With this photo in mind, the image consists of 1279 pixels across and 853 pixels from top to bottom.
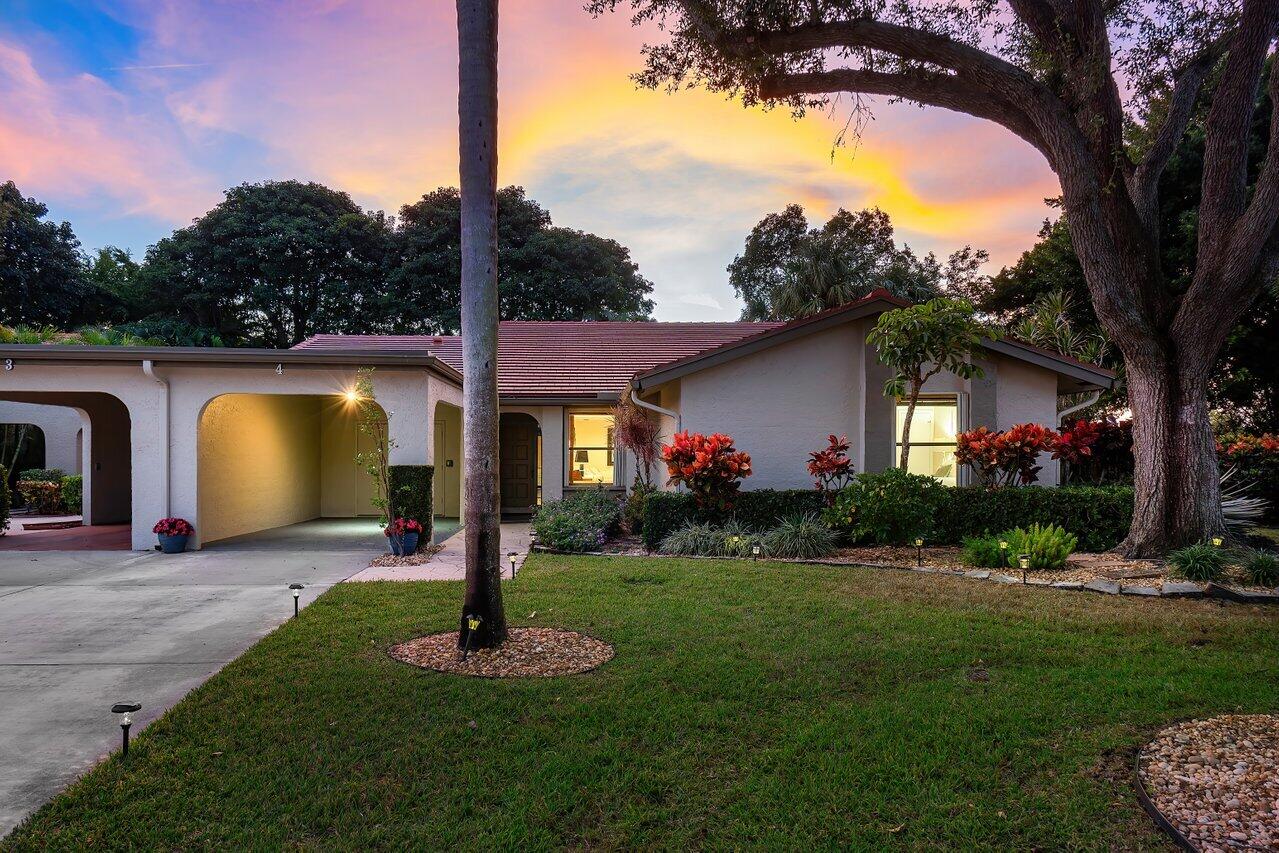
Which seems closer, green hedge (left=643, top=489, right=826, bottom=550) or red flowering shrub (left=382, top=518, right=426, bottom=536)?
red flowering shrub (left=382, top=518, right=426, bottom=536)

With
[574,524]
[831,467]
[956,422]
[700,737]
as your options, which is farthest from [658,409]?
[700,737]

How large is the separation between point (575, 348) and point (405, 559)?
870cm

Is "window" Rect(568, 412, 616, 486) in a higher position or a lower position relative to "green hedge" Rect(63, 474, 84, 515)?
higher

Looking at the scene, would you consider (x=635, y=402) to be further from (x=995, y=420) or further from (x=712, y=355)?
(x=995, y=420)

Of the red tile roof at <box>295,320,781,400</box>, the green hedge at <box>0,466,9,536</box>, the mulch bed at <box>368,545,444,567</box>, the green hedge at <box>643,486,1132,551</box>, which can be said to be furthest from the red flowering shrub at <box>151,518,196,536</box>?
the green hedge at <box>643,486,1132,551</box>

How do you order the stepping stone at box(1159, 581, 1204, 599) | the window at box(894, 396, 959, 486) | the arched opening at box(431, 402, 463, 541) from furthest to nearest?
the arched opening at box(431, 402, 463, 541), the window at box(894, 396, 959, 486), the stepping stone at box(1159, 581, 1204, 599)

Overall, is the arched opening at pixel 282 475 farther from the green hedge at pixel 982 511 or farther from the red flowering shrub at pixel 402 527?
the green hedge at pixel 982 511

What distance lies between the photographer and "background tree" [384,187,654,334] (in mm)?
26156

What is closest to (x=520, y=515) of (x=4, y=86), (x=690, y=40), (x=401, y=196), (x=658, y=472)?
(x=658, y=472)

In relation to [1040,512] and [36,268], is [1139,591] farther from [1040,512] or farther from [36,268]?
[36,268]

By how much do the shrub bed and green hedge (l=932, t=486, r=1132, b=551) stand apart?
477 centimetres

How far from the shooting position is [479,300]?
15.7 feet

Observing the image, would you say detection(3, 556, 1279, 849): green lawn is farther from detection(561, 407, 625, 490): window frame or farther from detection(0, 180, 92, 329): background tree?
detection(0, 180, 92, 329): background tree

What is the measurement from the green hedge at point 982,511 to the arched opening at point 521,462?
5828 mm
